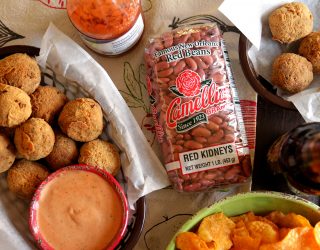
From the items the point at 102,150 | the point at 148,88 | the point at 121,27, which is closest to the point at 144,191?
the point at 102,150

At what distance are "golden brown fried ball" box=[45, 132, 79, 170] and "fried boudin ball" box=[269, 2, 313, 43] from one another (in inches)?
20.9

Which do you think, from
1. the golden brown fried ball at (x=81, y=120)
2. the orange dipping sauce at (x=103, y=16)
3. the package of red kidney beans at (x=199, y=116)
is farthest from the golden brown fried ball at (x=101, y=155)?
the orange dipping sauce at (x=103, y=16)

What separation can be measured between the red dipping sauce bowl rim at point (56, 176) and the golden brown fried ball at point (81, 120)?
0.23 ft

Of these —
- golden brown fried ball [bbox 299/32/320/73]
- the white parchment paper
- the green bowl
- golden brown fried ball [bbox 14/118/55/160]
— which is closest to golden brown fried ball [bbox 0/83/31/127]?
golden brown fried ball [bbox 14/118/55/160]

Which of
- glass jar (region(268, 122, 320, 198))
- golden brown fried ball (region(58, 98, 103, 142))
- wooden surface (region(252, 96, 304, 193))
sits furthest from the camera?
wooden surface (region(252, 96, 304, 193))

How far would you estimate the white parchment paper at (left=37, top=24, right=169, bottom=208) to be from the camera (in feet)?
3.61

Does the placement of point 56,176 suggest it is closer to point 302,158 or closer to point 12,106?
point 12,106

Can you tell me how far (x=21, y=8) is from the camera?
119 cm

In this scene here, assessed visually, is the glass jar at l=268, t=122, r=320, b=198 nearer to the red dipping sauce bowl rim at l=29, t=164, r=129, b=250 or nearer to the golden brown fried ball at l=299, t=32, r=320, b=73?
the golden brown fried ball at l=299, t=32, r=320, b=73

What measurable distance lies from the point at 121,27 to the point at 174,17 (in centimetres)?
21

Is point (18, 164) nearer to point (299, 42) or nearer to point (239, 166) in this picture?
point (239, 166)

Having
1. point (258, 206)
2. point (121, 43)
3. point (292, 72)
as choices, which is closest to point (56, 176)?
point (121, 43)

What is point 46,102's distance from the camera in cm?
105

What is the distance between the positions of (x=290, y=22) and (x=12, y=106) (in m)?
0.64
